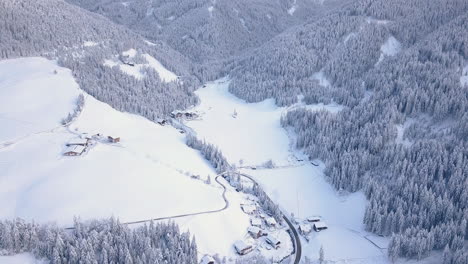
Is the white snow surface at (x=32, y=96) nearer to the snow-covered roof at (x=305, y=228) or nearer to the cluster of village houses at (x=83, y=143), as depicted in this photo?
the cluster of village houses at (x=83, y=143)

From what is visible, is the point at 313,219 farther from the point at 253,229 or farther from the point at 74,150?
the point at 74,150

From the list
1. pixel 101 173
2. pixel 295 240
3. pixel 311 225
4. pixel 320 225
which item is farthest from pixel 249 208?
pixel 101 173

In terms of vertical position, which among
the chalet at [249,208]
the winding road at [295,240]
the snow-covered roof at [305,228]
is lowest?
the winding road at [295,240]

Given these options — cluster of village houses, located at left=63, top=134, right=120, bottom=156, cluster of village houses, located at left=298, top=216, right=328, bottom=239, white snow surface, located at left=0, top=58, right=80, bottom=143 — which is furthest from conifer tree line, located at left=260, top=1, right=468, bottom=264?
white snow surface, located at left=0, top=58, right=80, bottom=143

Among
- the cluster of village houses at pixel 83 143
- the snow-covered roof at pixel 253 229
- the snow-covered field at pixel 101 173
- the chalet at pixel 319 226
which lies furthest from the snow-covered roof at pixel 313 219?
the cluster of village houses at pixel 83 143

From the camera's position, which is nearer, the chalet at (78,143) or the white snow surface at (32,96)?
the chalet at (78,143)
